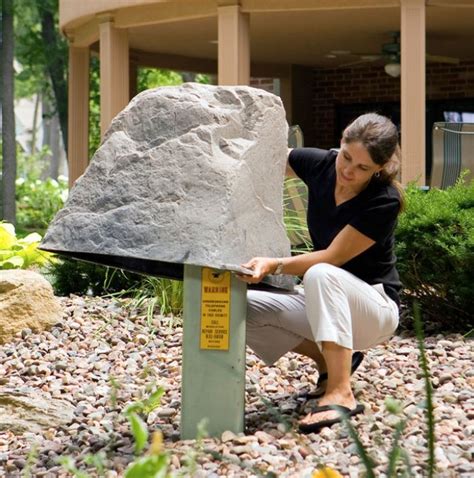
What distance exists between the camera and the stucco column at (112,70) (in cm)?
1137

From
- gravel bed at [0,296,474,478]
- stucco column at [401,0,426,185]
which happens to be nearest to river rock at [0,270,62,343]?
gravel bed at [0,296,474,478]

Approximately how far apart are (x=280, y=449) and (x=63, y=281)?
4.51m

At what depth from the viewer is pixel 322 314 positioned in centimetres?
363

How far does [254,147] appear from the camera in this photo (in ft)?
12.4

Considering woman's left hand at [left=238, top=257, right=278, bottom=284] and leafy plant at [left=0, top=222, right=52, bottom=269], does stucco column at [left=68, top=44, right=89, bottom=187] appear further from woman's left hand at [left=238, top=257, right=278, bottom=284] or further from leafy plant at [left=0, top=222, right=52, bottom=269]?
woman's left hand at [left=238, top=257, right=278, bottom=284]

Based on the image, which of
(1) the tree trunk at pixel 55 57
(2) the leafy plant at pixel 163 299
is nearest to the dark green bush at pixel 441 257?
(2) the leafy plant at pixel 163 299

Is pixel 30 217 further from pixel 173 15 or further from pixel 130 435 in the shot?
pixel 130 435

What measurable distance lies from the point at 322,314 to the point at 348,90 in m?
13.1

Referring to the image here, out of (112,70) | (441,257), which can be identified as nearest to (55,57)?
(112,70)

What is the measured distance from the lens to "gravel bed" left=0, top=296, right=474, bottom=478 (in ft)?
11.3

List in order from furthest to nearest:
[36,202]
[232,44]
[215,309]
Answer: [36,202] → [232,44] → [215,309]

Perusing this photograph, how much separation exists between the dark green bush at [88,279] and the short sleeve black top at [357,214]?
346 centimetres

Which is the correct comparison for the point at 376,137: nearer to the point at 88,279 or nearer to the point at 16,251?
the point at 88,279

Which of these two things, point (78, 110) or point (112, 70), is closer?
point (112, 70)
